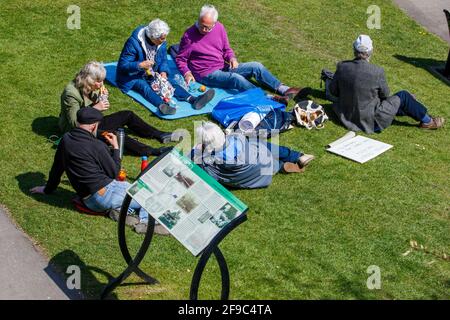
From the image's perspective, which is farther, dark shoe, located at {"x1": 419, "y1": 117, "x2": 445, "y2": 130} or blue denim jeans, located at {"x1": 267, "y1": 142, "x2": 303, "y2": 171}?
dark shoe, located at {"x1": 419, "y1": 117, "x2": 445, "y2": 130}

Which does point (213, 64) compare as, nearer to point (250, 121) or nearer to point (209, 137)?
point (250, 121)

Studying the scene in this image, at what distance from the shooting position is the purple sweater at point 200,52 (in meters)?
12.4

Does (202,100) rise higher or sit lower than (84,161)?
lower

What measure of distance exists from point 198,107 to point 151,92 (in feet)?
2.30

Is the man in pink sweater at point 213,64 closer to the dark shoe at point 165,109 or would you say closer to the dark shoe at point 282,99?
the dark shoe at point 282,99

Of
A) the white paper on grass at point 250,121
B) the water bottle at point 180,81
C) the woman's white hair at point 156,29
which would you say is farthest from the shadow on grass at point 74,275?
the water bottle at point 180,81

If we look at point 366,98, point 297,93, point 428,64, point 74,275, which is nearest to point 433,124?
point 366,98

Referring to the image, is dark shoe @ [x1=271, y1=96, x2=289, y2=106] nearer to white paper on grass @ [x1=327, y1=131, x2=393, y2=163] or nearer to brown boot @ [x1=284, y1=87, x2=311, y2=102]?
brown boot @ [x1=284, y1=87, x2=311, y2=102]

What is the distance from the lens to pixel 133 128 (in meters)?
10.9

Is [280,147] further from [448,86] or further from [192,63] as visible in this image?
[448,86]

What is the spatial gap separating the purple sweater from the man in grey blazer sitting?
73.5 inches

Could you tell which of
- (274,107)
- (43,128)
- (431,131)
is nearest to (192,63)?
(274,107)

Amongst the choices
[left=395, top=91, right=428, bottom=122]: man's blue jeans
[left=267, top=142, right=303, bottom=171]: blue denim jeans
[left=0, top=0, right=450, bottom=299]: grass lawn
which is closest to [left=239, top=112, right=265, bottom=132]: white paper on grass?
[left=0, top=0, right=450, bottom=299]: grass lawn

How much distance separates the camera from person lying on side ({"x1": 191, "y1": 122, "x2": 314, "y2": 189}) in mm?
9430
